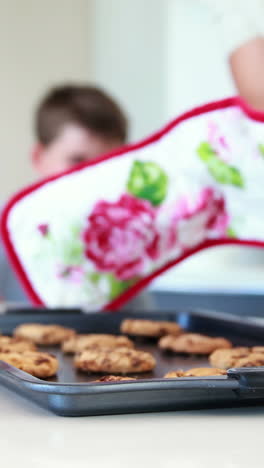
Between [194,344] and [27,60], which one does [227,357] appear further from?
[27,60]

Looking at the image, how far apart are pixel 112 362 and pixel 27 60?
280cm

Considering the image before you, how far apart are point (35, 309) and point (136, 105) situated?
2185mm

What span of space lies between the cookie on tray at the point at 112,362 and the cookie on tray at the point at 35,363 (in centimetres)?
3

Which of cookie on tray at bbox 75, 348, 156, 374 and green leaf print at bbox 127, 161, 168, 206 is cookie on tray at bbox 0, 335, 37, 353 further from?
green leaf print at bbox 127, 161, 168, 206

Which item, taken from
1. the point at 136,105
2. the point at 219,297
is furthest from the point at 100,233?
the point at 136,105

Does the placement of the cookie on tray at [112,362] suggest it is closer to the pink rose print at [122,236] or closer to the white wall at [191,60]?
the pink rose print at [122,236]

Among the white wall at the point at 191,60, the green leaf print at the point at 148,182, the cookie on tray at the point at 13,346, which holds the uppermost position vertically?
the white wall at the point at 191,60

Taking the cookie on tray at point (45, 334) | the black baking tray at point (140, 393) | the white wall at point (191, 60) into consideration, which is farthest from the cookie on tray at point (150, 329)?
the white wall at point (191, 60)

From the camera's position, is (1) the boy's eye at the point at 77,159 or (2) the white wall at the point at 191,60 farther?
(2) the white wall at the point at 191,60

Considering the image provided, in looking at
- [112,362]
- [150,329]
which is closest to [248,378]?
[112,362]

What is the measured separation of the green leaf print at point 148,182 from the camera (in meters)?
0.95

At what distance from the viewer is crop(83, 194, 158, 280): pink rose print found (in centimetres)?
99

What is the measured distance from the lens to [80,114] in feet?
6.91

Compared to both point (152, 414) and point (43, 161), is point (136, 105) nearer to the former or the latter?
point (43, 161)
